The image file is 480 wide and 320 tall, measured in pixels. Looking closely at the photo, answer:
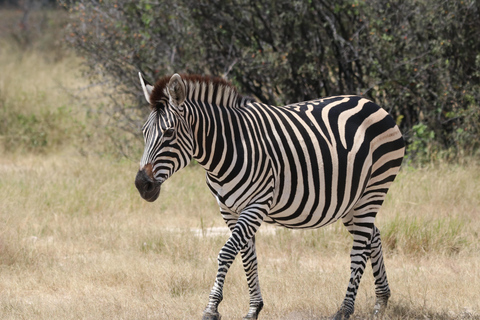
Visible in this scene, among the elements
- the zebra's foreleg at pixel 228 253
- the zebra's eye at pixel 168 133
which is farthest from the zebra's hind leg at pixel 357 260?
the zebra's eye at pixel 168 133

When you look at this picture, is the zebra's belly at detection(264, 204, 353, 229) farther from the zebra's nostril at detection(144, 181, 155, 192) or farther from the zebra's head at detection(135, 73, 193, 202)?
the zebra's nostril at detection(144, 181, 155, 192)

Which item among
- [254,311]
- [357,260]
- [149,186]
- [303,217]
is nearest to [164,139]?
[149,186]

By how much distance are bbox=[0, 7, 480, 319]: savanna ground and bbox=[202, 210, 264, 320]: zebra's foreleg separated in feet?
2.42

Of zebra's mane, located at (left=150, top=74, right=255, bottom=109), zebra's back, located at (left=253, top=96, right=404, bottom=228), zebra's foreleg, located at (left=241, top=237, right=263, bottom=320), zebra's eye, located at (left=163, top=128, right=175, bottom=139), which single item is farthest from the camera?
zebra's foreleg, located at (left=241, top=237, right=263, bottom=320)

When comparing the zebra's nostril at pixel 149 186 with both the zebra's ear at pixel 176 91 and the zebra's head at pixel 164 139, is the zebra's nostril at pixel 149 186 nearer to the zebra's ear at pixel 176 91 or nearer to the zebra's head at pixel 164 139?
the zebra's head at pixel 164 139

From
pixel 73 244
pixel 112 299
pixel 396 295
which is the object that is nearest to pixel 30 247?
pixel 73 244

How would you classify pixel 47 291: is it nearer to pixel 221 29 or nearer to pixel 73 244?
pixel 73 244

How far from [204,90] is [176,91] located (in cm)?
29

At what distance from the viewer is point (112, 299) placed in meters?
5.13

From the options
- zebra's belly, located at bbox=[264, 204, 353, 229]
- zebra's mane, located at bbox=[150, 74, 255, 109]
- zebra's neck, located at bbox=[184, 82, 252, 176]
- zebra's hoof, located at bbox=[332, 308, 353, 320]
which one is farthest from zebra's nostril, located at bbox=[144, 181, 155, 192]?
zebra's hoof, located at bbox=[332, 308, 353, 320]

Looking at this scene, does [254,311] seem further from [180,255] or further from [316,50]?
[316,50]

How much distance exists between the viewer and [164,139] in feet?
12.9

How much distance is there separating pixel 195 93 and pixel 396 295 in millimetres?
2484

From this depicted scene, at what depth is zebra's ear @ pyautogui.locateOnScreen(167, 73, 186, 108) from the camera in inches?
156
